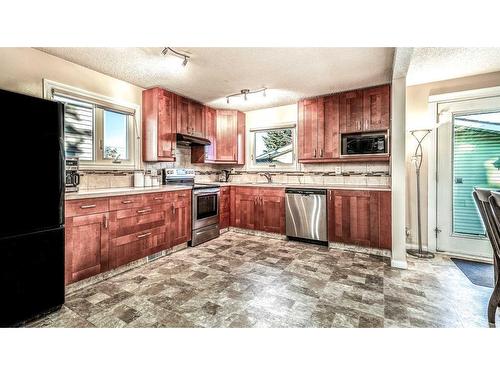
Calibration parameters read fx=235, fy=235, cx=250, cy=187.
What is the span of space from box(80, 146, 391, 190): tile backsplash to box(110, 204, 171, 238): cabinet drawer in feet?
2.43

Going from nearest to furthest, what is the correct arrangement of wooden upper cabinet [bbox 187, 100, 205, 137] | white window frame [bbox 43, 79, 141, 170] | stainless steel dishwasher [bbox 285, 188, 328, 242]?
white window frame [bbox 43, 79, 141, 170]
stainless steel dishwasher [bbox 285, 188, 328, 242]
wooden upper cabinet [bbox 187, 100, 205, 137]

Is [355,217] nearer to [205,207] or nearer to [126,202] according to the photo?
[205,207]

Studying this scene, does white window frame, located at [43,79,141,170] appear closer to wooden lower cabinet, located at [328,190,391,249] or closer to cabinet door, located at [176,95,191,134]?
cabinet door, located at [176,95,191,134]

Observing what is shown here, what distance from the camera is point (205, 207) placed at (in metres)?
3.79

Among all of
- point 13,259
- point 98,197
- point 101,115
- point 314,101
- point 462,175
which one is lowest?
point 13,259

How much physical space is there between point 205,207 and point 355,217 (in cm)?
226

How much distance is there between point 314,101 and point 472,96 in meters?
2.02

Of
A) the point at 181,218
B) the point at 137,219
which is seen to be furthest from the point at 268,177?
the point at 137,219

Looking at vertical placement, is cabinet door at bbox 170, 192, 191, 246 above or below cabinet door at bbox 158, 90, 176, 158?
below

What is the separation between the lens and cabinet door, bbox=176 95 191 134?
12.5 feet

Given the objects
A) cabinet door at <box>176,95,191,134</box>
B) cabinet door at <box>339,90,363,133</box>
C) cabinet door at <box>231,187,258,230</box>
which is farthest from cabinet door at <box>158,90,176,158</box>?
cabinet door at <box>339,90,363,133</box>

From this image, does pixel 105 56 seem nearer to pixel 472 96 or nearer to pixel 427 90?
pixel 427 90

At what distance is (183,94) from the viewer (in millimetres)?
3807
